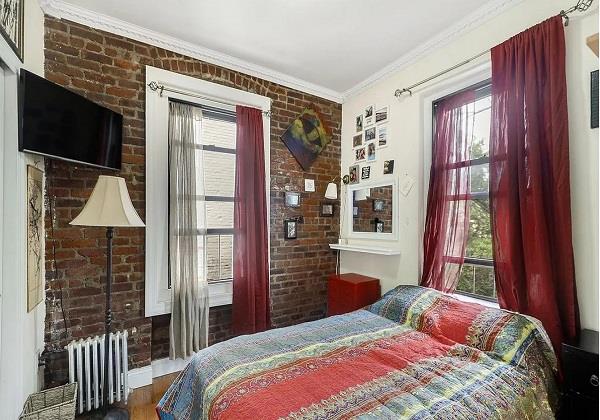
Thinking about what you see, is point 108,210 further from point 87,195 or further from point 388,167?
point 388,167

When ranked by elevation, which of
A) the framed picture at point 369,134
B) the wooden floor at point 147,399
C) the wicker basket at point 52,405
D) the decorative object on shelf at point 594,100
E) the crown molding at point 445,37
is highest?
the crown molding at point 445,37

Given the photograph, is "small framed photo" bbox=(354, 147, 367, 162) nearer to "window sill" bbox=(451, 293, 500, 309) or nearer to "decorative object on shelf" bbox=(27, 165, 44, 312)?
"window sill" bbox=(451, 293, 500, 309)

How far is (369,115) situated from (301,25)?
126 centimetres

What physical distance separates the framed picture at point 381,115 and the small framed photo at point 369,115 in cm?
6

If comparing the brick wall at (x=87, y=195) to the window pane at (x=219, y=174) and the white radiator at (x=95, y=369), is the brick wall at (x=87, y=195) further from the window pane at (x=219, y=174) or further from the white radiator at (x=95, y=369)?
the window pane at (x=219, y=174)

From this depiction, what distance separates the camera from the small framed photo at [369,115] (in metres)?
3.20

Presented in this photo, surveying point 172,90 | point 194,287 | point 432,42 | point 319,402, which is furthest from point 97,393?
point 432,42

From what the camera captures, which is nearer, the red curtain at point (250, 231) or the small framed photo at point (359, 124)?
the red curtain at point (250, 231)

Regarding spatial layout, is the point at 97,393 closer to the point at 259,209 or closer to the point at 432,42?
the point at 259,209

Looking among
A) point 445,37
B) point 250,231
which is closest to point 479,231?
point 445,37

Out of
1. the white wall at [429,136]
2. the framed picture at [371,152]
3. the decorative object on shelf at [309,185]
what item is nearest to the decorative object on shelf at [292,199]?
the decorative object on shelf at [309,185]

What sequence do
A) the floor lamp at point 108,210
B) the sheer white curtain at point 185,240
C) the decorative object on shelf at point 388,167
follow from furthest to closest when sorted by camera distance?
the decorative object on shelf at point 388,167, the sheer white curtain at point 185,240, the floor lamp at point 108,210

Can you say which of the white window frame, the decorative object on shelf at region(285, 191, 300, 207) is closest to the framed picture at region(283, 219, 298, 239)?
the decorative object on shelf at region(285, 191, 300, 207)

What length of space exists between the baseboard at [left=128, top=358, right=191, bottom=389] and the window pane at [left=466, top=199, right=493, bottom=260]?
8.78 feet
